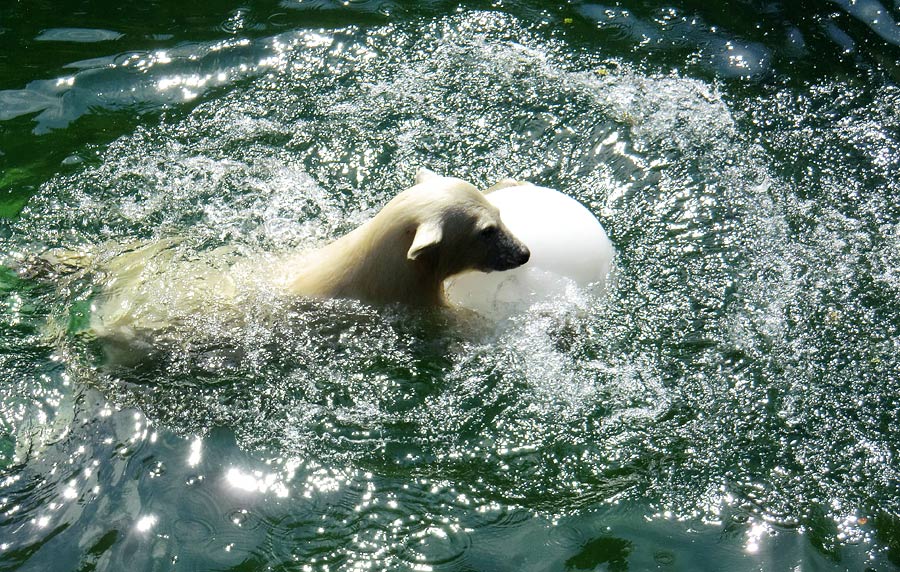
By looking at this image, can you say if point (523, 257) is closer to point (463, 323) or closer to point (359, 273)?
point (463, 323)

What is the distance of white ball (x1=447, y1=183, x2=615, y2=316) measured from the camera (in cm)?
512

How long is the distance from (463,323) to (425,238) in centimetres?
84

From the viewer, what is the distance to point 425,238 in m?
4.80

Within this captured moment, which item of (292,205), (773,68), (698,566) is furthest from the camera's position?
(773,68)

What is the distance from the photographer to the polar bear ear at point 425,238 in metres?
4.73

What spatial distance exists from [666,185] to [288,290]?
3.16 meters

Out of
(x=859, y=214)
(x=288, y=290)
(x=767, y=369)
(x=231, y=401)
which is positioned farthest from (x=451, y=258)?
(x=859, y=214)

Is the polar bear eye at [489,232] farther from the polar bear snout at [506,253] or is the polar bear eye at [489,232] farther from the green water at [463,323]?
the green water at [463,323]

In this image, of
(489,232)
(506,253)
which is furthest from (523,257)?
(489,232)

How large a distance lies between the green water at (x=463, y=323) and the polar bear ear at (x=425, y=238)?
0.68 metres

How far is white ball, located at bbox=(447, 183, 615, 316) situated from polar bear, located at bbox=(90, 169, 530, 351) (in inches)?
7.3

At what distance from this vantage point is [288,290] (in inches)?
212

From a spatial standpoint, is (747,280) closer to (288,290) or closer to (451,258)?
(451,258)

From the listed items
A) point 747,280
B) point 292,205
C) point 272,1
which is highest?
point 272,1
